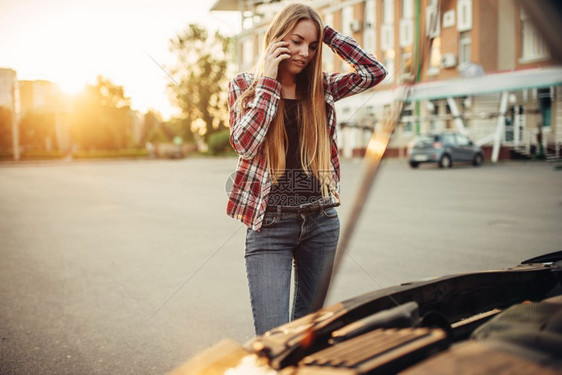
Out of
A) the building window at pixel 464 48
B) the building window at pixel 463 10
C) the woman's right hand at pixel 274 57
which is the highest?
the building window at pixel 464 48

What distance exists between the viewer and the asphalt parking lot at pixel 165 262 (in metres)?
3.47

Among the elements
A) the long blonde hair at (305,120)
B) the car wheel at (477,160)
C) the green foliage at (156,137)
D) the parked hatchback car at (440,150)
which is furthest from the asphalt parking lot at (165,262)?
the green foliage at (156,137)

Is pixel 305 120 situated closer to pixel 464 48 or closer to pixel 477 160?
pixel 477 160

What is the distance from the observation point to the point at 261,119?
1.94m

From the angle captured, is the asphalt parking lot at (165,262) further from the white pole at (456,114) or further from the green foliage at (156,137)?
the green foliage at (156,137)

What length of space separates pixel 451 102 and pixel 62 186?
18.8 m

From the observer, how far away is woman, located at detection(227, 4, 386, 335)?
200 cm

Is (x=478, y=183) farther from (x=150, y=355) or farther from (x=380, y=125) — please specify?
(x=380, y=125)

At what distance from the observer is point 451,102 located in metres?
25.4

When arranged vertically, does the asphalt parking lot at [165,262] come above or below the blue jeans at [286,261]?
below

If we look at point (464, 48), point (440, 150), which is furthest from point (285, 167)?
point (464, 48)

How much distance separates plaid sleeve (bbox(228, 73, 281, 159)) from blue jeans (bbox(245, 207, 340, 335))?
302mm

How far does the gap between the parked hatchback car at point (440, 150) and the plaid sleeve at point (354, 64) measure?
18.6 metres

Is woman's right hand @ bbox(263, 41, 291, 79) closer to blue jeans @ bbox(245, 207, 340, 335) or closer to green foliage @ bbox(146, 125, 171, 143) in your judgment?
blue jeans @ bbox(245, 207, 340, 335)
